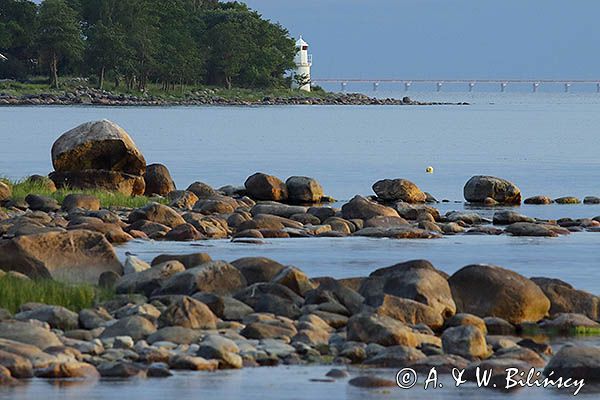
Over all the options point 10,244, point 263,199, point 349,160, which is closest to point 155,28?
point 349,160

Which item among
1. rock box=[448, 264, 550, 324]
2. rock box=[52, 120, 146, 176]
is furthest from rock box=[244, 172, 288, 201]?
rock box=[448, 264, 550, 324]

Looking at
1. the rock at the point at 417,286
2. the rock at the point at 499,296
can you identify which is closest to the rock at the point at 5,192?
the rock at the point at 417,286

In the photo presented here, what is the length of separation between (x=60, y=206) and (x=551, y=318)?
595 inches

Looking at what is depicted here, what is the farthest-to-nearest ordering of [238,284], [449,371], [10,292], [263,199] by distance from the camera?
[263,199] < [238,284] < [10,292] < [449,371]

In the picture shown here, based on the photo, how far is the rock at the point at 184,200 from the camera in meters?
32.6

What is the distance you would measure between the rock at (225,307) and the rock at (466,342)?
2548 mm

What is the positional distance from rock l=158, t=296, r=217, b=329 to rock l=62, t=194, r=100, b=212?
1433 centimetres

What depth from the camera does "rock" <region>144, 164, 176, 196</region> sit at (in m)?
36.6

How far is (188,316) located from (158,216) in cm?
1286

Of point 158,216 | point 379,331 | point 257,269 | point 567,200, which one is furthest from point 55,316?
point 567,200

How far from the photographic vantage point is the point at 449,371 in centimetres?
1359

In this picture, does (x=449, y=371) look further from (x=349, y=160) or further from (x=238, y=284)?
(x=349, y=160)

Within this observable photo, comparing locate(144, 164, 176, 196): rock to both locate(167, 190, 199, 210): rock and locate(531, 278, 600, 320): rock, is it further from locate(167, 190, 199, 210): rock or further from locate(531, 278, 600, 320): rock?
locate(531, 278, 600, 320): rock

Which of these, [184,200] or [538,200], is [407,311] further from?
[538,200]
